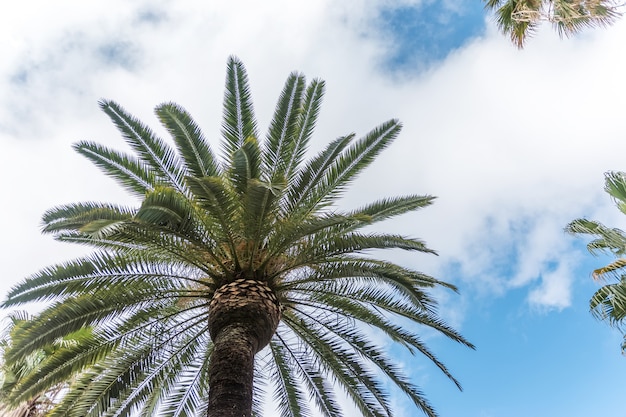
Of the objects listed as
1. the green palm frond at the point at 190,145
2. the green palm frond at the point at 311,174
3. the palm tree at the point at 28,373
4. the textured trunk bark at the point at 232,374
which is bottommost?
the textured trunk bark at the point at 232,374

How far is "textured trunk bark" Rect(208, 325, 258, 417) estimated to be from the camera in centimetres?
696

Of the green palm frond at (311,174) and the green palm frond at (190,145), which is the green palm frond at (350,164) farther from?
the green palm frond at (190,145)

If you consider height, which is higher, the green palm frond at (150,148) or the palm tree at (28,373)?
the green palm frond at (150,148)

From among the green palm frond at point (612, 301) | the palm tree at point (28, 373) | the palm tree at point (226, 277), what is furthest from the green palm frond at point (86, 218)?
the green palm frond at point (612, 301)

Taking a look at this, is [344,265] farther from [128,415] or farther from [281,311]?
[128,415]

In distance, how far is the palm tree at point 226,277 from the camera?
8.02 m

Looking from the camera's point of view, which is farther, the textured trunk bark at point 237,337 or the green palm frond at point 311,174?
the green palm frond at point 311,174

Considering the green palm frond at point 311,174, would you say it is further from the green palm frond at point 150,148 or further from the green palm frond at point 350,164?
the green palm frond at point 150,148

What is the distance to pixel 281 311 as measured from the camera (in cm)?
901

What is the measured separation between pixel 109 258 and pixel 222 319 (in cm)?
195

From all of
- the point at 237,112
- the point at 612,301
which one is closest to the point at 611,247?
the point at 612,301

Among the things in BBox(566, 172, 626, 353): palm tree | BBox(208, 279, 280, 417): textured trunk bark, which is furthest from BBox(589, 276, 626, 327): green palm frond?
BBox(208, 279, 280, 417): textured trunk bark

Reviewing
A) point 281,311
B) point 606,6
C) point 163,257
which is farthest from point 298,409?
point 606,6

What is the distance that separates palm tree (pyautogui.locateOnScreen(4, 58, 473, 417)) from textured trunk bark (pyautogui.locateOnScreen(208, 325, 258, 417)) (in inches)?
0.8
